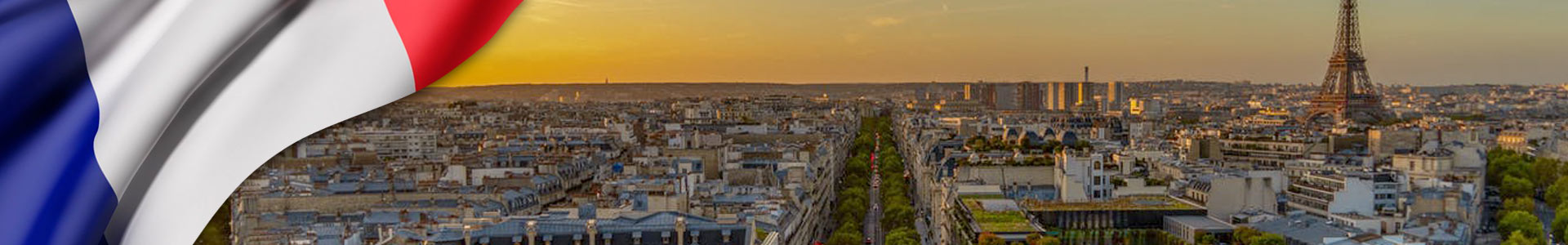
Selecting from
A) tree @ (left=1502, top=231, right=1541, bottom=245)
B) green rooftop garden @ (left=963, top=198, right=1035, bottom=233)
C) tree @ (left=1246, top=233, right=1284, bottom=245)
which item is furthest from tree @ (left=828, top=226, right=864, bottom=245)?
tree @ (left=1502, top=231, right=1541, bottom=245)

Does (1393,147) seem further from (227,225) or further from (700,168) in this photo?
(227,225)

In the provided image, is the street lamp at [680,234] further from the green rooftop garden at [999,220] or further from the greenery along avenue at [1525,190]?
the greenery along avenue at [1525,190]

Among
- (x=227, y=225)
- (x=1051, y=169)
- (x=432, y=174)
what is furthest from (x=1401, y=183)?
(x=227, y=225)

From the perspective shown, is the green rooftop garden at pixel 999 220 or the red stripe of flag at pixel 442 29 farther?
the green rooftop garden at pixel 999 220

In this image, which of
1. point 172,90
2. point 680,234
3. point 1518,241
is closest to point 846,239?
point 680,234

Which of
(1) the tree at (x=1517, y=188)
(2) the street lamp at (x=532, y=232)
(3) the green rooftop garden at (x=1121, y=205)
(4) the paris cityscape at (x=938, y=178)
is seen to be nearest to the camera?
(2) the street lamp at (x=532, y=232)

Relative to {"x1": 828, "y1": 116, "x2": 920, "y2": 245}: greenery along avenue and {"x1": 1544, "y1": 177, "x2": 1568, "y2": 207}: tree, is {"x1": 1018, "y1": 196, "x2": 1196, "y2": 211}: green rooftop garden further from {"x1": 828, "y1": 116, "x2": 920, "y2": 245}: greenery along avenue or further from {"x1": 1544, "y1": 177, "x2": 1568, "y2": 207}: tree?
{"x1": 1544, "y1": 177, "x2": 1568, "y2": 207}: tree

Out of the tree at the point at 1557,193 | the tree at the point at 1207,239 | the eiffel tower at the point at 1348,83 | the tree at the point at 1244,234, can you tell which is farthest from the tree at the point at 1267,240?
the eiffel tower at the point at 1348,83

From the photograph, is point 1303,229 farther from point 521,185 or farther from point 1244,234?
point 521,185
